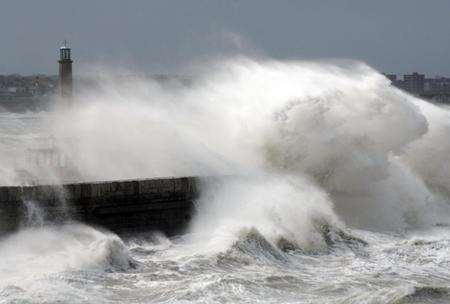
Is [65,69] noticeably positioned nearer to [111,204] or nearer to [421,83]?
[111,204]

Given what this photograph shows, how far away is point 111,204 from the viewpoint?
1209 cm

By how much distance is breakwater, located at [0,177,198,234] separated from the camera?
1110 cm

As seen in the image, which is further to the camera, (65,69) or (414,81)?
(414,81)

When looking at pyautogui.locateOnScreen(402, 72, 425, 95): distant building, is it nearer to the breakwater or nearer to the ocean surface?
the ocean surface

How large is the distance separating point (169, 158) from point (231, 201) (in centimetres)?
270

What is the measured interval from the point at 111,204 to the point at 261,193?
2.99m

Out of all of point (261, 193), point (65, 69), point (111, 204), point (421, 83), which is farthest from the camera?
point (421, 83)

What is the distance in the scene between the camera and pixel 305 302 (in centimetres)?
870

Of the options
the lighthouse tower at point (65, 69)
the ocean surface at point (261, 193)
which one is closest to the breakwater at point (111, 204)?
the ocean surface at point (261, 193)

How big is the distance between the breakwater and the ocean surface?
6.9 inches

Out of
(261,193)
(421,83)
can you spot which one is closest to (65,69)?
(261,193)

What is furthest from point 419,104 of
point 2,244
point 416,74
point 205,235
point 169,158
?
point 416,74

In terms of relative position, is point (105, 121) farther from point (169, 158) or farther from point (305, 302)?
point (305, 302)

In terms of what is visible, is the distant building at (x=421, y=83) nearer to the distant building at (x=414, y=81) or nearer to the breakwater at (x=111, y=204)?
the distant building at (x=414, y=81)
